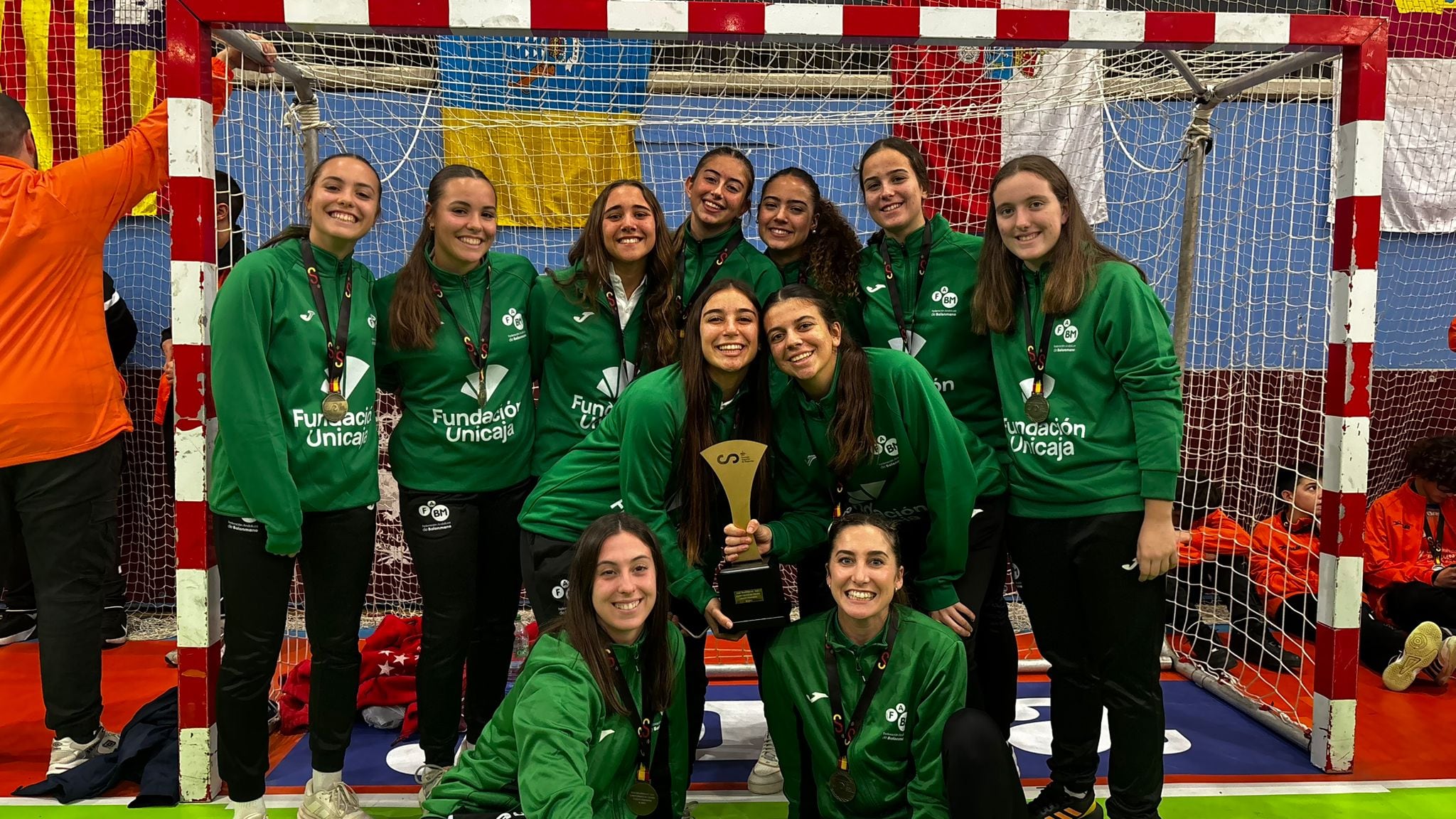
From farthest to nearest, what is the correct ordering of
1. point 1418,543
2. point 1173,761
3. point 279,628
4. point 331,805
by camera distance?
point 1418,543 → point 1173,761 → point 331,805 → point 279,628

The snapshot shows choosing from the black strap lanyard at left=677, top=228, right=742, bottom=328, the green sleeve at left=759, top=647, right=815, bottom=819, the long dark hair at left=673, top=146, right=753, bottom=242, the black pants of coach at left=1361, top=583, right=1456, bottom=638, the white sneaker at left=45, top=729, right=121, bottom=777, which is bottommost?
the white sneaker at left=45, top=729, right=121, bottom=777

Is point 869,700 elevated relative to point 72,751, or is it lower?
elevated

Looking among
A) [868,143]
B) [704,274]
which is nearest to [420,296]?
[704,274]

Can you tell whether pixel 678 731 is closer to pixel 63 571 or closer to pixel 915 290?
pixel 915 290

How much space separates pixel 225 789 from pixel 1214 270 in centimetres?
496

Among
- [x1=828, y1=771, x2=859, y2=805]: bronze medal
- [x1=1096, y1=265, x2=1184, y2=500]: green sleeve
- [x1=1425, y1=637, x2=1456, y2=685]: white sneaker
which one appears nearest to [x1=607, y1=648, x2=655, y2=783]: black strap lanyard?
[x1=828, y1=771, x2=859, y2=805]: bronze medal

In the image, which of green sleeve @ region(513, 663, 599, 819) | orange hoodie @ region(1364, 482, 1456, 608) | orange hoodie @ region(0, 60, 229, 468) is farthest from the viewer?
orange hoodie @ region(1364, 482, 1456, 608)

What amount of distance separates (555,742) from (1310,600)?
3.71 metres

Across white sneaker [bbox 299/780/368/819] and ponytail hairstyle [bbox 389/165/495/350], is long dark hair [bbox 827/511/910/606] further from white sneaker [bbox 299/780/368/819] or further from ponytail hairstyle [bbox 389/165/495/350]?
white sneaker [bbox 299/780/368/819]

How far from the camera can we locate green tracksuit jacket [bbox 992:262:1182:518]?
2.52 m

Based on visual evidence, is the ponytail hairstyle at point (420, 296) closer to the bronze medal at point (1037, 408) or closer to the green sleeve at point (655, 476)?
the green sleeve at point (655, 476)

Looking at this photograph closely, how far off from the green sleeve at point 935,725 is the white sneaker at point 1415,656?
2.62m

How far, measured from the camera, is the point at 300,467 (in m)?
2.64

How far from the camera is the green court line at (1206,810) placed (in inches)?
114
